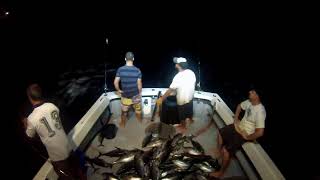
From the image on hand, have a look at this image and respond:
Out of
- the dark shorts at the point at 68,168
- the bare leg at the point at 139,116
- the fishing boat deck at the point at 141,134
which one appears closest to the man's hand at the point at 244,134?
the fishing boat deck at the point at 141,134

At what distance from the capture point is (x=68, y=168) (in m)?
5.17

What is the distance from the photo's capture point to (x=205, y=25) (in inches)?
1401

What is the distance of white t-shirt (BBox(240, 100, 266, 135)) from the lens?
5.61 metres

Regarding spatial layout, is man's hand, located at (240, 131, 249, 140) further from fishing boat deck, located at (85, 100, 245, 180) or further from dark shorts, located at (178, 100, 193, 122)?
dark shorts, located at (178, 100, 193, 122)

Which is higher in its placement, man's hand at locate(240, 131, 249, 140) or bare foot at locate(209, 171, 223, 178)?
man's hand at locate(240, 131, 249, 140)

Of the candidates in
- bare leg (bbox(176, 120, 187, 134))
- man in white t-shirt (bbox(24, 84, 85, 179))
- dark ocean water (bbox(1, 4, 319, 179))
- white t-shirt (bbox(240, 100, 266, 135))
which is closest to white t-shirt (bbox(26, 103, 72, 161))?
man in white t-shirt (bbox(24, 84, 85, 179))

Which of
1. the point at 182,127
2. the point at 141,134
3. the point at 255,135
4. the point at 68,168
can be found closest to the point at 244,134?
the point at 255,135

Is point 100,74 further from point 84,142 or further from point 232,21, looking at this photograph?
point 232,21

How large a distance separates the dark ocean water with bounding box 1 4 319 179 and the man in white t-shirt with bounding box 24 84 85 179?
0.64 meters

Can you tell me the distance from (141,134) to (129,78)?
1.57 meters

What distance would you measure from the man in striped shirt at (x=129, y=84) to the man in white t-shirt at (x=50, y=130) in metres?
2.84

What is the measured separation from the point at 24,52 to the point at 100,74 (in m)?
8.35

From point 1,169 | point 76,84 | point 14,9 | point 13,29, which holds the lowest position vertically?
point 1,169

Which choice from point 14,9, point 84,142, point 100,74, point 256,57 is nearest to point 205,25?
point 256,57
